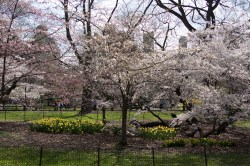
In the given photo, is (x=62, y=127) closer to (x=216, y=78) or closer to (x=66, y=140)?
(x=66, y=140)

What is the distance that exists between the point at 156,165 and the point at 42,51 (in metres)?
6.85

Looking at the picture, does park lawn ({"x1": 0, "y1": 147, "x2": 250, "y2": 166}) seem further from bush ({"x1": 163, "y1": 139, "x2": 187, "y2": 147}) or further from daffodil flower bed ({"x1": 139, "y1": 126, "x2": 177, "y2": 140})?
daffodil flower bed ({"x1": 139, "y1": 126, "x2": 177, "y2": 140})

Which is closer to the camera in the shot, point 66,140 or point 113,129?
point 66,140

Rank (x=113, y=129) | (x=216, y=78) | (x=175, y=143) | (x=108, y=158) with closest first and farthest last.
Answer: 1. (x=108, y=158)
2. (x=175, y=143)
3. (x=216, y=78)
4. (x=113, y=129)

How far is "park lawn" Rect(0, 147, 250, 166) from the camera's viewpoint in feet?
32.0

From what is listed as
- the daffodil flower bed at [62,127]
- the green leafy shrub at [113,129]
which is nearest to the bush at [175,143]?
the green leafy shrub at [113,129]

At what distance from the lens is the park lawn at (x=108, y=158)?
975 centimetres

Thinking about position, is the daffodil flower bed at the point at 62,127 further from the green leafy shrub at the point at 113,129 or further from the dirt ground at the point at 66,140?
the green leafy shrub at the point at 113,129

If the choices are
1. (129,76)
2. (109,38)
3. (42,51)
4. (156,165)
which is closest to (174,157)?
(156,165)

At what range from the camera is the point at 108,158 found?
34.3 feet

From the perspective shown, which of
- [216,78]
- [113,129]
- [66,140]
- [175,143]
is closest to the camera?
[175,143]

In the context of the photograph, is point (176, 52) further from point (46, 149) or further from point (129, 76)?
point (46, 149)

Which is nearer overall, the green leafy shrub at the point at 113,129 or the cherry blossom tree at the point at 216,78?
the cherry blossom tree at the point at 216,78

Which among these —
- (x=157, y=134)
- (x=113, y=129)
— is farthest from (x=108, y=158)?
(x=113, y=129)
